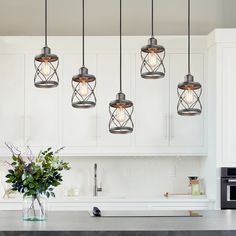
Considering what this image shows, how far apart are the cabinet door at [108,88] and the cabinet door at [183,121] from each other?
17.0 inches

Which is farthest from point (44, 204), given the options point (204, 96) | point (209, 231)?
point (204, 96)

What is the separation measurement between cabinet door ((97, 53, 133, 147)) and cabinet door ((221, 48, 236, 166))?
952 millimetres

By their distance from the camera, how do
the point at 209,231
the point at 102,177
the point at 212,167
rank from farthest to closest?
the point at 102,177, the point at 212,167, the point at 209,231

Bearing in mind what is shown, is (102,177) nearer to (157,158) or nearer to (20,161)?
(157,158)

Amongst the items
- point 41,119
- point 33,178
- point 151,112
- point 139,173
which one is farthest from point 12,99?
point 33,178

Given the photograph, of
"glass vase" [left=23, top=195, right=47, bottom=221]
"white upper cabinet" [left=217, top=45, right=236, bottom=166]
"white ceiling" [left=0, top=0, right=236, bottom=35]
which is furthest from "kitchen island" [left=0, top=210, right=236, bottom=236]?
"white ceiling" [left=0, top=0, right=236, bottom=35]

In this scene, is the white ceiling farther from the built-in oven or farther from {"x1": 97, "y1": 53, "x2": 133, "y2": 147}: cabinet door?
Answer: the built-in oven

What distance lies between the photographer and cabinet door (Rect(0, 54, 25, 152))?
625 cm

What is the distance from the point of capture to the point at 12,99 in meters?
6.28

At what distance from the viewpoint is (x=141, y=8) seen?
6867 millimetres

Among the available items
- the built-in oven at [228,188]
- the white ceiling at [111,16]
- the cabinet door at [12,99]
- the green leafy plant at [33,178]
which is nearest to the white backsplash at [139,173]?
the cabinet door at [12,99]

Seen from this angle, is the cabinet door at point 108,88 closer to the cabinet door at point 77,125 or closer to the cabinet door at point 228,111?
the cabinet door at point 77,125

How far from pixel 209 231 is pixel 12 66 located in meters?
3.35

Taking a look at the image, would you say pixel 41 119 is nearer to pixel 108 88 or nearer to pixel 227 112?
pixel 108 88
